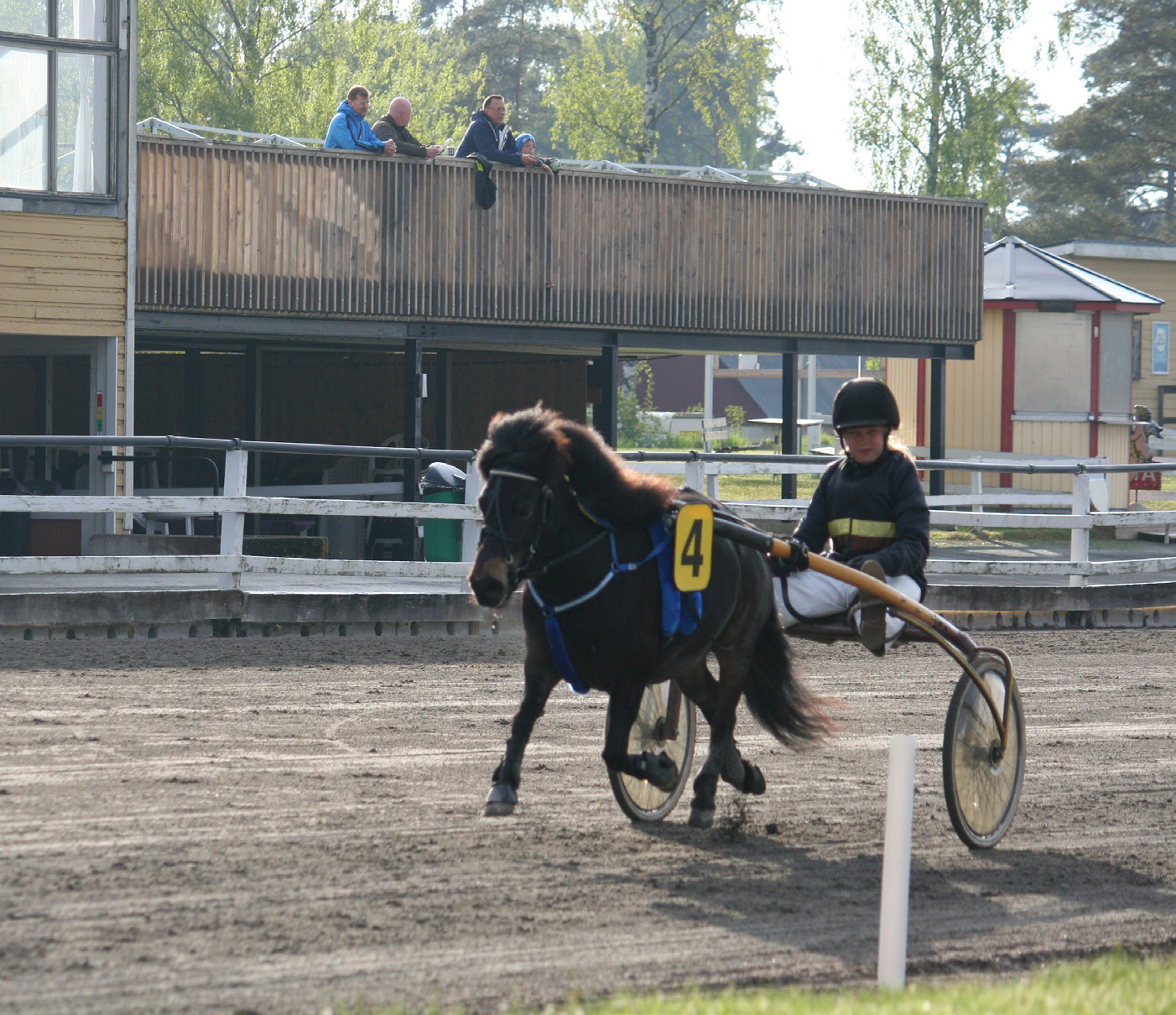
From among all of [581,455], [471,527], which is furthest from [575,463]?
[471,527]

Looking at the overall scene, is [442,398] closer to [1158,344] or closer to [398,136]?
[398,136]

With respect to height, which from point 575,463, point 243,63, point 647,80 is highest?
point 243,63

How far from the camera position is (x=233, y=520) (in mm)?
13195

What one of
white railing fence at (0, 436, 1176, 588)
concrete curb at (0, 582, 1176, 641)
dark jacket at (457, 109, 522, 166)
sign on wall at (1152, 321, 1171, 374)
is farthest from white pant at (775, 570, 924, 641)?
sign on wall at (1152, 321, 1171, 374)

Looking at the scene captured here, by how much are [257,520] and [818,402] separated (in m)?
54.3

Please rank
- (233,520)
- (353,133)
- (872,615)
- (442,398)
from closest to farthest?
(872,615)
(233,520)
(353,133)
(442,398)

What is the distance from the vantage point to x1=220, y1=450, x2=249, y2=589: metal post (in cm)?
1309

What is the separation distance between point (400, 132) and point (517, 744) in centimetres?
1481

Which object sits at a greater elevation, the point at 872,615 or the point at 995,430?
the point at 995,430

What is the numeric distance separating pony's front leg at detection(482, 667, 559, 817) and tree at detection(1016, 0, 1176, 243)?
51374 mm

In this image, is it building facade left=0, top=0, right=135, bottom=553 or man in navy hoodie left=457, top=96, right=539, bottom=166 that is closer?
building facade left=0, top=0, right=135, bottom=553

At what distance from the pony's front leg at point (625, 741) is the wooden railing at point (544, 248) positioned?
13.6m

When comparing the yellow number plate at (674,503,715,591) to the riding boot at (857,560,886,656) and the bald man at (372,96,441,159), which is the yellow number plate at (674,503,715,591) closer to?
the riding boot at (857,560,886,656)

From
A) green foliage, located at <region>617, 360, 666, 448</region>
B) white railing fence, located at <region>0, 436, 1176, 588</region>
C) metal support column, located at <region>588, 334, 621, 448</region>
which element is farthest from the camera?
green foliage, located at <region>617, 360, 666, 448</region>
